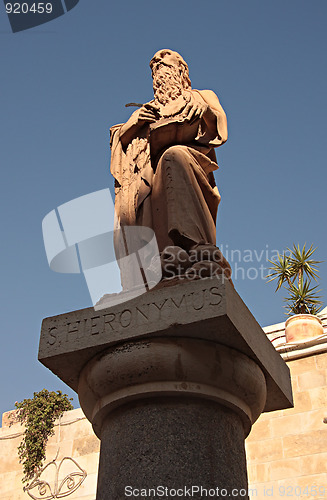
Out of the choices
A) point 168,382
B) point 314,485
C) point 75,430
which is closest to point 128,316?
point 168,382

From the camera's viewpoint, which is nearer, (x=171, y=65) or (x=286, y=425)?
(x=171, y=65)

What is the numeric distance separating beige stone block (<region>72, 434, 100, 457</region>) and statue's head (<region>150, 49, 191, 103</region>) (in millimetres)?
6466

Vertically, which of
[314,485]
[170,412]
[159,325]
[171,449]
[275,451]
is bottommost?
[171,449]

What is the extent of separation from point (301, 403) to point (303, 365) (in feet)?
1.82

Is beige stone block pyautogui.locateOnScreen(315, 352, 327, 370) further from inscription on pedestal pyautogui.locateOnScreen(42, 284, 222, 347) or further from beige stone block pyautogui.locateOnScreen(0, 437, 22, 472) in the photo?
inscription on pedestal pyautogui.locateOnScreen(42, 284, 222, 347)

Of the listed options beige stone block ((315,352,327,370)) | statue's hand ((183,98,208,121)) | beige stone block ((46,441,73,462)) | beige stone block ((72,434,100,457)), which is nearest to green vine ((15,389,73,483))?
beige stone block ((46,441,73,462))

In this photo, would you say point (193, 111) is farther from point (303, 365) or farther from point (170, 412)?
point (303, 365)

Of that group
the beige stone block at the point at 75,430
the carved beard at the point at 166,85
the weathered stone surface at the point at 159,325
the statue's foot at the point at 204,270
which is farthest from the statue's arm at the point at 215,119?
the beige stone block at the point at 75,430

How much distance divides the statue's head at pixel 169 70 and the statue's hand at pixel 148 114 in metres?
0.21

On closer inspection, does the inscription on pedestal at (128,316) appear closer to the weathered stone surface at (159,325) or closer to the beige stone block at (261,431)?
the weathered stone surface at (159,325)

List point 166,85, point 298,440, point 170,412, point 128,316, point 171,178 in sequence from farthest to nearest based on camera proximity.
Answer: point 298,440
point 166,85
point 171,178
point 128,316
point 170,412

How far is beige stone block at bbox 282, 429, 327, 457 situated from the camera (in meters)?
7.78

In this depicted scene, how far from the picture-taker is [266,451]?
26.6 ft

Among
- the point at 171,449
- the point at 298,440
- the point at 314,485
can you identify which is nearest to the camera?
the point at 171,449
